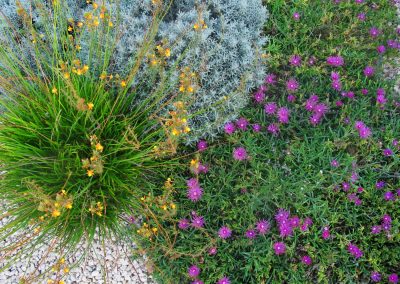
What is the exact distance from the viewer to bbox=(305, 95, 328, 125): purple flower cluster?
3132mm

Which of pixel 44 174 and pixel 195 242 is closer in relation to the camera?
pixel 44 174

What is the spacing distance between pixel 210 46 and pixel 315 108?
1007 millimetres

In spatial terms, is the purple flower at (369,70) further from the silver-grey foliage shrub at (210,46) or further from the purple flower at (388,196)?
the purple flower at (388,196)

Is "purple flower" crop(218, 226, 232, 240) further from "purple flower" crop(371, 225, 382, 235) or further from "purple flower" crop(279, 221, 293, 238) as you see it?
"purple flower" crop(371, 225, 382, 235)

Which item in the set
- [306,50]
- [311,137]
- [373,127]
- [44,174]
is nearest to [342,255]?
[311,137]

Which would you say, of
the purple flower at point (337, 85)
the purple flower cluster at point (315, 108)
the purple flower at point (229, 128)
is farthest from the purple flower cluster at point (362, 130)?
the purple flower at point (229, 128)

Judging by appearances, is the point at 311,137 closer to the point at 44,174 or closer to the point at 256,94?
the point at 256,94

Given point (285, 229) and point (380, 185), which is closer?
point (285, 229)

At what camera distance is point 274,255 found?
2910mm

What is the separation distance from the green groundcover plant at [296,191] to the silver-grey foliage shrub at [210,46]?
0.53 ft

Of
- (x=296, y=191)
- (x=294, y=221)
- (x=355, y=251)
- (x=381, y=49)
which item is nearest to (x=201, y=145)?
(x=296, y=191)

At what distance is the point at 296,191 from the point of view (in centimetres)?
291

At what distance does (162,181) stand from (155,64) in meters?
1.07

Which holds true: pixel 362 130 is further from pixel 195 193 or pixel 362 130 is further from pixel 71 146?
pixel 71 146
